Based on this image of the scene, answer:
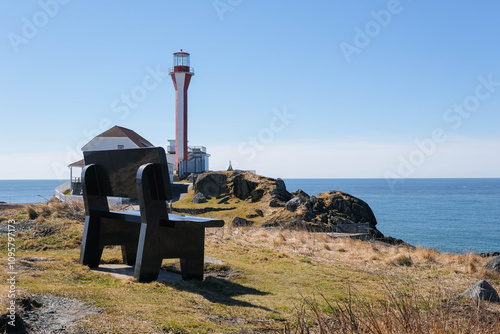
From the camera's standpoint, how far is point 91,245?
902 centimetres

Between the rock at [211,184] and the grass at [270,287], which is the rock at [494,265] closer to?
the grass at [270,287]

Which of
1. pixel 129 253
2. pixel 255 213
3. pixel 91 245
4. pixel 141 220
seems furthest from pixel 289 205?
pixel 141 220

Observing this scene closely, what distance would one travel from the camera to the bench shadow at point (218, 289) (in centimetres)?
686

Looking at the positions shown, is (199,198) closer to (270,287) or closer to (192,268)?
(192,268)

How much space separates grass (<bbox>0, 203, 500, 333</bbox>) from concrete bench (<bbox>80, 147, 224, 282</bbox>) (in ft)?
1.44

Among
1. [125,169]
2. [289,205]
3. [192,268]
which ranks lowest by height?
[192,268]

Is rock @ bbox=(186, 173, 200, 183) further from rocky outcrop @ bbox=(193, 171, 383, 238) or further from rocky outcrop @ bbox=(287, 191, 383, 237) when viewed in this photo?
rocky outcrop @ bbox=(287, 191, 383, 237)

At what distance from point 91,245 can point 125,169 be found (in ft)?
5.07

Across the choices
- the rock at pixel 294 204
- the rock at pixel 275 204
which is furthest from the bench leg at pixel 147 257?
the rock at pixel 275 204

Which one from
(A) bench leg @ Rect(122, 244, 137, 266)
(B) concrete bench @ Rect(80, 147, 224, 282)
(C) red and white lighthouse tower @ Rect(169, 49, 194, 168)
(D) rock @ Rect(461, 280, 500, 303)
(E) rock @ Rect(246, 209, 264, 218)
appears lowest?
(E) rock @ Rect(246, 209, 264, 218)

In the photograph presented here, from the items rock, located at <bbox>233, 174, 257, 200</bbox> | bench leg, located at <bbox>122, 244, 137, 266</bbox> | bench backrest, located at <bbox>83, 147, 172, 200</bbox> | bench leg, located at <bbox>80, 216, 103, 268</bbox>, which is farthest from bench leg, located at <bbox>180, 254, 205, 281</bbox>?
rock, located at <bbox>233, 174, 257, 200</bbox>

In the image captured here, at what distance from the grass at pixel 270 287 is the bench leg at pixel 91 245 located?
409mm

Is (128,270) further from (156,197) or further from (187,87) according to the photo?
(187,87)

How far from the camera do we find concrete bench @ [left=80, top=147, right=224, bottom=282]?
7.71m
